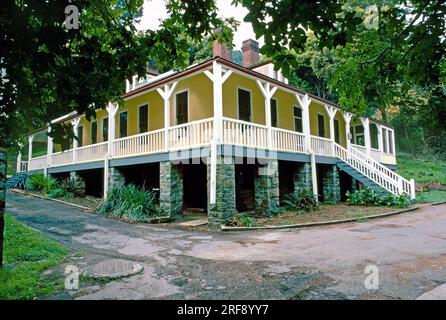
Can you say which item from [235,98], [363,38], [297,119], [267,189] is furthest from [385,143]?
[363,38]

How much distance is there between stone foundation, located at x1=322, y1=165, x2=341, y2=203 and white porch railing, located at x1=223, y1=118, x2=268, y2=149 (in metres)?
5.99

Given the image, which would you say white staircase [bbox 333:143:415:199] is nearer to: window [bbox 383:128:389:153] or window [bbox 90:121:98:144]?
window [bbox 383:128:389:153]

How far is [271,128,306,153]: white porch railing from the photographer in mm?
12289

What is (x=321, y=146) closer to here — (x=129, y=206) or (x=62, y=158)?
(x=129, y=206)

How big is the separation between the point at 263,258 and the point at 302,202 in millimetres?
7591

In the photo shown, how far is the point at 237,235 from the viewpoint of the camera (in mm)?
8219

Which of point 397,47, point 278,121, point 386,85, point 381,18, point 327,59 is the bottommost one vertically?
point 386,85

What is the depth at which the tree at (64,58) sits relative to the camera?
222 centimetres

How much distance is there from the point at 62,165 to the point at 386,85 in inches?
782

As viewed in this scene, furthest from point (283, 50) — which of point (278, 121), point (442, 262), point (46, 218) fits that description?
point (278, 121)

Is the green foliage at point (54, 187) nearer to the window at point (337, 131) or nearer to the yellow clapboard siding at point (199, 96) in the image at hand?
the yellow clapboard siding at point (199, 96)

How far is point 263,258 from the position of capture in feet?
18.2

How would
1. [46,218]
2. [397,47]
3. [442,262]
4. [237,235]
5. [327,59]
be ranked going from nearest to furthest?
[397,47] < [442,262] < [237,235] < [46,218] < [327,59]
